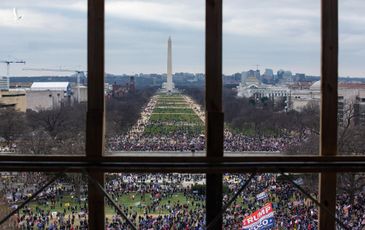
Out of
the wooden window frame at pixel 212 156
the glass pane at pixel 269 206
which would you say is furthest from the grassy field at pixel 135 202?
the wooden window frame at pixel 212 156

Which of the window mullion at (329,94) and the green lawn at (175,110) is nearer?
the window mullion at (329,94)

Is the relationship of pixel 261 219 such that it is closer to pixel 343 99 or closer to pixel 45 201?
pixel 343 99

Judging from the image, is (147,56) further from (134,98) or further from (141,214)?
(141,214)

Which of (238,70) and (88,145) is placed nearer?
(88,145)

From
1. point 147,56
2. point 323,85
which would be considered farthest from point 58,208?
point 323,85

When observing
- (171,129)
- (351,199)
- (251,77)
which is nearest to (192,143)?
(171,129)

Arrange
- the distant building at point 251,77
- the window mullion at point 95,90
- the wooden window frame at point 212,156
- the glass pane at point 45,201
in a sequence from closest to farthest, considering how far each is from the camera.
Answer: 1. the wooden window frame at point 212,156
2. the window mullion at point 95,90
3. the glass pane at point 45,201
4. the distant building at point 251,77

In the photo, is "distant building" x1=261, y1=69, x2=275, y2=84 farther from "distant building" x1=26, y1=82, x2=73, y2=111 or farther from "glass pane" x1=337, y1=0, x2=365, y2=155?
"distant building" x1=26, y1=82, x2=73, y2=111

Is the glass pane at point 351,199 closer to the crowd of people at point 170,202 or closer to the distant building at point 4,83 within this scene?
the crowd of people at point 170,202
